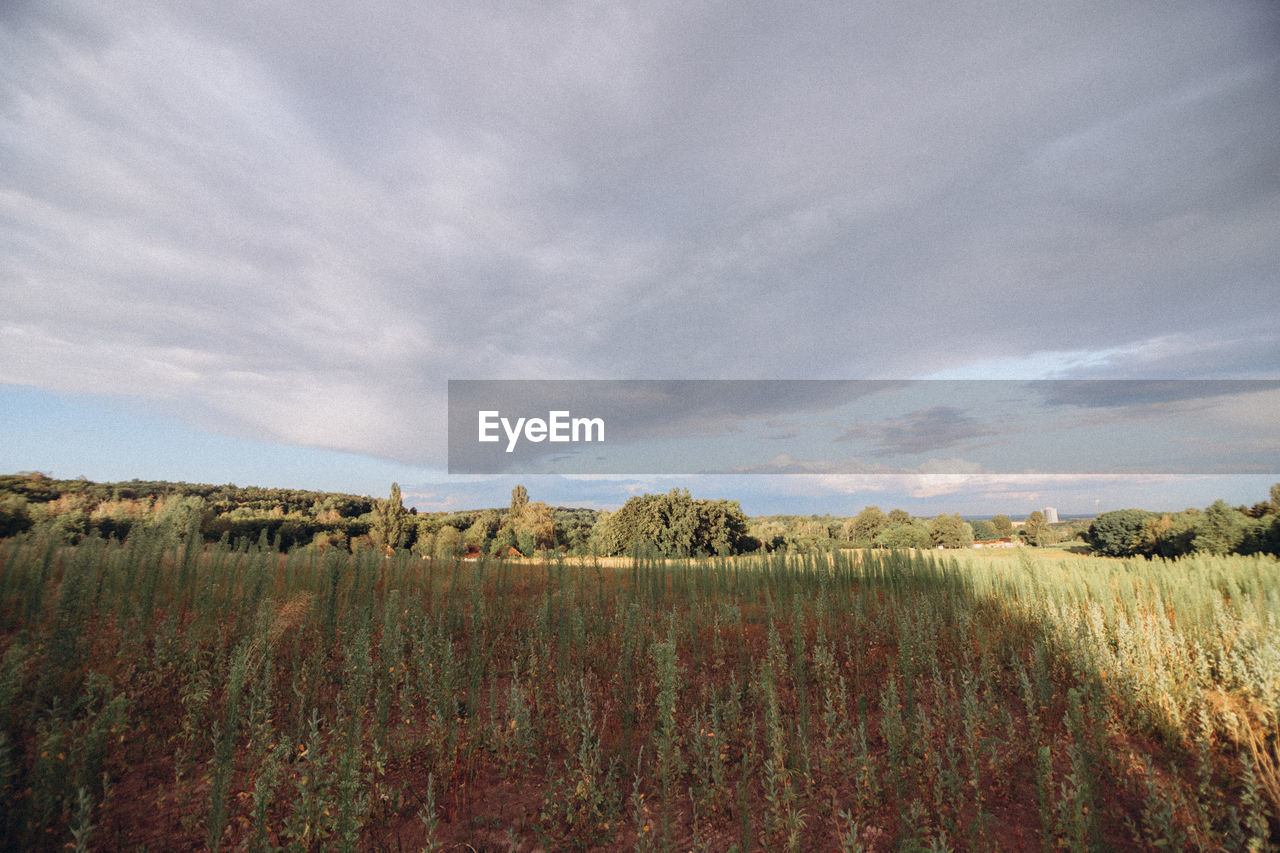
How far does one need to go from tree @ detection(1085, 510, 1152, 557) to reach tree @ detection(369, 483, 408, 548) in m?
54.5

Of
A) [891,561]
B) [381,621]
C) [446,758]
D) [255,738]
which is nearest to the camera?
[255,738]

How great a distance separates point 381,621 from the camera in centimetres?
764

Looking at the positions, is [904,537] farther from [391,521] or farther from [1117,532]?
[391,521]

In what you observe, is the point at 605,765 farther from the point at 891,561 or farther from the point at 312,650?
the point at 891,561

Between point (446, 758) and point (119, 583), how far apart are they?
6506 millimetres

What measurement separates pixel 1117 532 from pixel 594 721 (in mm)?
47441

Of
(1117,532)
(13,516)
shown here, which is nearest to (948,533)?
(1117,532)

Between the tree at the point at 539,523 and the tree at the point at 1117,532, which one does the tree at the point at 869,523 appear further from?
the tree at the point at 539,523

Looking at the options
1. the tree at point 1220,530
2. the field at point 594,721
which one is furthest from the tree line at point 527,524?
the field at point 594,721

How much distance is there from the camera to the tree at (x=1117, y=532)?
3444cm

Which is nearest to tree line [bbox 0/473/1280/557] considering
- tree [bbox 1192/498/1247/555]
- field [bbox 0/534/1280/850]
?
tree [bbox 1192/498/1247/555]

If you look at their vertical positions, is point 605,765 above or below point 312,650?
below

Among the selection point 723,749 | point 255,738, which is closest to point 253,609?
point 255,738

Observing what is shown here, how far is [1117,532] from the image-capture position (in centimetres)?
3616
